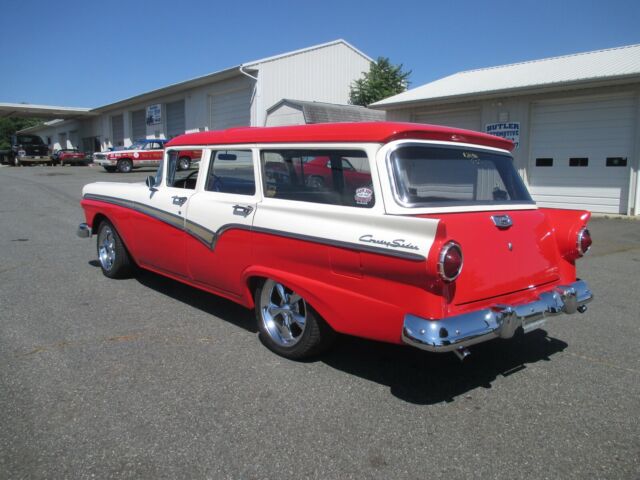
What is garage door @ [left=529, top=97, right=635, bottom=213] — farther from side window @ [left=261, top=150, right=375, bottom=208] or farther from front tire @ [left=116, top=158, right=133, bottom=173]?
front tire @ [left=116, top=158, right=133, bottom=173]

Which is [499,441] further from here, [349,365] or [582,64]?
[582,64]

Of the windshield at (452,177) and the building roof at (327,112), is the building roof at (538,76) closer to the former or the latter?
the building roof at (327,112)

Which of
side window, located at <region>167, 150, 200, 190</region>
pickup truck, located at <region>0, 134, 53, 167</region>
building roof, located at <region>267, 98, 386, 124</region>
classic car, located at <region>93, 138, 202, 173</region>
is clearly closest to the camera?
side window, located at <region>167, 150, 200, 190</region>

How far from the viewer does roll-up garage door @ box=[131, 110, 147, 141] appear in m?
34.1

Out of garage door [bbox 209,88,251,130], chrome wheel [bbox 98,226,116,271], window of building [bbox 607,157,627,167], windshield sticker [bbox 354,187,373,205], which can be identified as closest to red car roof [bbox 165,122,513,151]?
windshield sticker [bbox 354,187,373,205]

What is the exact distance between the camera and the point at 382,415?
3252 millimetres

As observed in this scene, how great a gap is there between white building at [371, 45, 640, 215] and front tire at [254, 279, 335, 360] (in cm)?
1121

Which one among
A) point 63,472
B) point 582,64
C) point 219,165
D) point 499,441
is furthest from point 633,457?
point 582,64

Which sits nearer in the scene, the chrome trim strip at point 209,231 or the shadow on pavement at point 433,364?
the chrome trim strip at point 209,231

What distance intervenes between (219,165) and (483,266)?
2.48m

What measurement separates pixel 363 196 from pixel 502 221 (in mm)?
987

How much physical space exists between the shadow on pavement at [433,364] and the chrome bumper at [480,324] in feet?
1.82

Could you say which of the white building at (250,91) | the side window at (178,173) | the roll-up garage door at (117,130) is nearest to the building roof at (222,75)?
the white building at (250,91)

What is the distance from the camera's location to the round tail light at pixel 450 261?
3066 mm
